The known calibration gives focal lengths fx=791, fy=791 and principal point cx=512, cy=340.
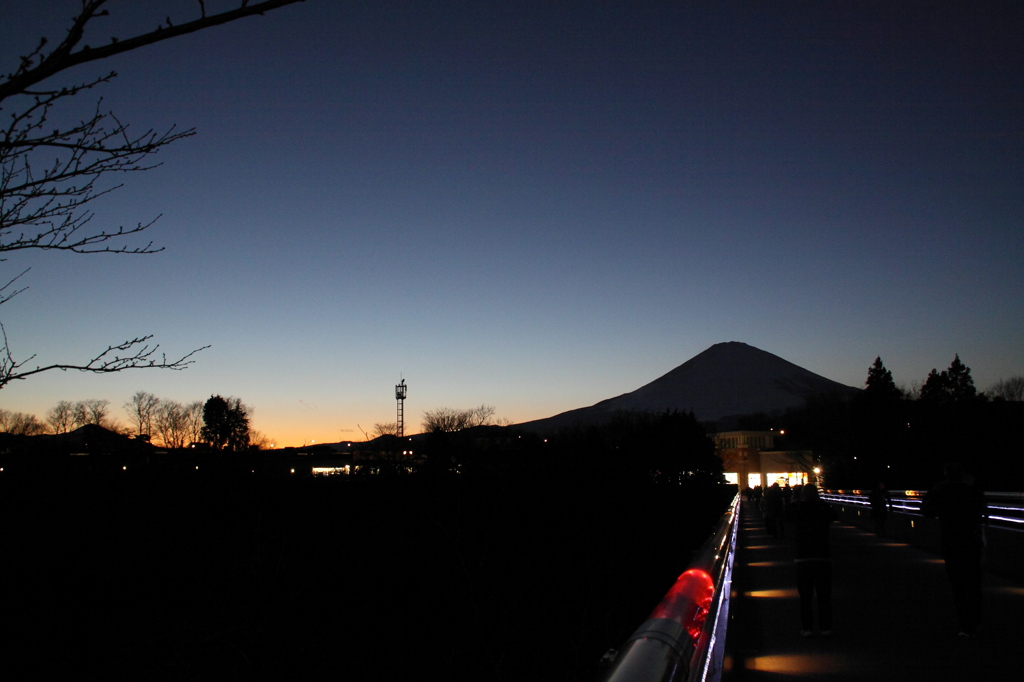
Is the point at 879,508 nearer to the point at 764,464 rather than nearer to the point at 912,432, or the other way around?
the point at 912,432

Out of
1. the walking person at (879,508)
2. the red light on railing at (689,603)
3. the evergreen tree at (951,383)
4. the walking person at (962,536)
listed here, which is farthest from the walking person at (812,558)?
the evergreen tree at (951,383)

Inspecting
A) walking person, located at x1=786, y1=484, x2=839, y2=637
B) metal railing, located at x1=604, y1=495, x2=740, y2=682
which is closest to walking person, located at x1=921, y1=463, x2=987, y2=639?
walking person, located at x1=786, y1=484, x2=839, y2=637

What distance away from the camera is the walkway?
5.75m

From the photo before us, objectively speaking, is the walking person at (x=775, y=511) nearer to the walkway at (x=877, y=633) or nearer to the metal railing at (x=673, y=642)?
the walkway at (x=877, y=633)

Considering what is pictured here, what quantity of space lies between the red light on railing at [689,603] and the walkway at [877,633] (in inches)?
107

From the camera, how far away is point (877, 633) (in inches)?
281

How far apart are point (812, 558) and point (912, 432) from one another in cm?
6877

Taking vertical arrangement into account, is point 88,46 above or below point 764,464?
above

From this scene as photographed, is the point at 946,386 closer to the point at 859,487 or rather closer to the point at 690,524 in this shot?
the point at 859,487

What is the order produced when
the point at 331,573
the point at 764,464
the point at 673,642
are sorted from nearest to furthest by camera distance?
the point at 673,642 → the point at 331,573 → the point at 764,464

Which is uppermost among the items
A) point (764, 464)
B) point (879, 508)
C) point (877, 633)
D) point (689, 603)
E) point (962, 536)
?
point (689, 603)

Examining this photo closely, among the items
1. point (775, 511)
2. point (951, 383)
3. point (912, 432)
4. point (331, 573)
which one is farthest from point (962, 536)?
point (951, 383)

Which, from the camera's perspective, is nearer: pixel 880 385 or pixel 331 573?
pixel 331 573

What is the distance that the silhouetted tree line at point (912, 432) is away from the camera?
4334 cm
